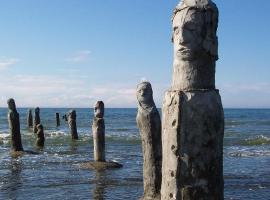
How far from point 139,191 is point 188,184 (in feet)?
30.0

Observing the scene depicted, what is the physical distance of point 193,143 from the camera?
4.64 m

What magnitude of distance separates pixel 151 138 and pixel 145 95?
3.03ft

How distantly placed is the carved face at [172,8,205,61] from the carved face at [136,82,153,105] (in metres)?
5.35

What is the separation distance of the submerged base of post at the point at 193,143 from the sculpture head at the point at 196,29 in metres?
0.37

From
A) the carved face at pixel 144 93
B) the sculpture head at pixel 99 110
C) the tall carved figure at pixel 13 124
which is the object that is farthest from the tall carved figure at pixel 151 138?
the tall carved figure at pixel 13 124

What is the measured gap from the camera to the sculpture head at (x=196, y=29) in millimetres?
4773

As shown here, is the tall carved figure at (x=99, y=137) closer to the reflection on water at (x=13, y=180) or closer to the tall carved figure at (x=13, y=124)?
the reflection on water at (x=13, y=180)

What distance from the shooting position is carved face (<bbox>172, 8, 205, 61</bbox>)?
4.77m

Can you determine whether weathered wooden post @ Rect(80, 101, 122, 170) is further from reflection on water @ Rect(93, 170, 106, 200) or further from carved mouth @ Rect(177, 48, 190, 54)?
carved mouth @ Rect(177, 48, 190, 54)

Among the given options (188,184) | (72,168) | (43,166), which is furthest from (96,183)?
(188,184)

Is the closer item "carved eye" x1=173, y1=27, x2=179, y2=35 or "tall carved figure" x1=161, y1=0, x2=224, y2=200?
"tall carved figure" x1=161, y1=0, x2=224, y2=200

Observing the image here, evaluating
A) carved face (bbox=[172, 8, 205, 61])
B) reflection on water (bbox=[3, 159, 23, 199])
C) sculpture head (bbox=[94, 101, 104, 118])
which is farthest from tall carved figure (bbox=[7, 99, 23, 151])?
carved face (bbox=[172, 8, 205, 61])

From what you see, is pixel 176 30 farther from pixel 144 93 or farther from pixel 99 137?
pixel 99 137

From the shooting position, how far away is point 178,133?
466 cm
